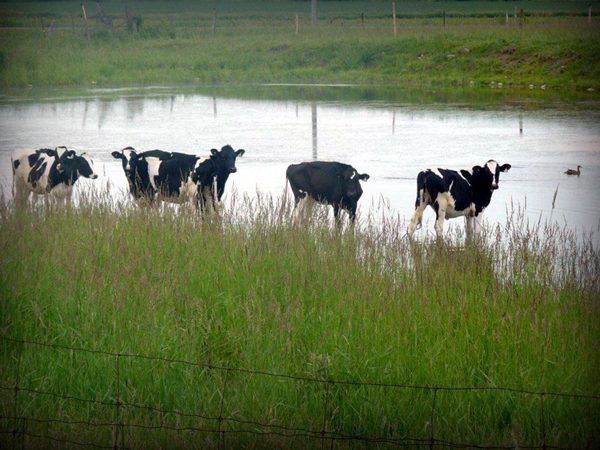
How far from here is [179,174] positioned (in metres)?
11.4

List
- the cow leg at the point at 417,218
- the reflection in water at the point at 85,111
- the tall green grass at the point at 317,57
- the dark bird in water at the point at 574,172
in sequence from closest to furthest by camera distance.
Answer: the cow leg at the point at 417,218
the dark bird in water at the point at 574,172
the reflection in water at the point at 85,111
the tall green grass at the point at 317,57

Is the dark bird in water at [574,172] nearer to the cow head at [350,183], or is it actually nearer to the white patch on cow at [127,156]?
the cow head at [350,183]

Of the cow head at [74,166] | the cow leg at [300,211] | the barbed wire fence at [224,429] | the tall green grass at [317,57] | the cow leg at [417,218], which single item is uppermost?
the tall green grass at [317,57]

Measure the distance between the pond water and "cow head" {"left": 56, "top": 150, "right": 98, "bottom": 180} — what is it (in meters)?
0.38

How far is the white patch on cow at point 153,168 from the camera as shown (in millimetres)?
11438

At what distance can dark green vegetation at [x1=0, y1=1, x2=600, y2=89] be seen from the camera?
32781mm

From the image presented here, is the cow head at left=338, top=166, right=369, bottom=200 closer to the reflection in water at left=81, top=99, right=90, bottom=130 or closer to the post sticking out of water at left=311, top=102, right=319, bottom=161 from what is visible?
the post sticking out of water at left=311, top=102, right=319, bottom=161

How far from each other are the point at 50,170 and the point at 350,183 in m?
3.95

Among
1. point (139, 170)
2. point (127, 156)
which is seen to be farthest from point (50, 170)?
point (139, 170)

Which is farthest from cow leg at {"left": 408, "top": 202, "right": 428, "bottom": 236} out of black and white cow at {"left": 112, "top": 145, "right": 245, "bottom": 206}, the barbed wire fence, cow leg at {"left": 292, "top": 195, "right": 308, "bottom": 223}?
the barbed wire fence

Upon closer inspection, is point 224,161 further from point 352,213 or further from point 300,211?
point 300,211

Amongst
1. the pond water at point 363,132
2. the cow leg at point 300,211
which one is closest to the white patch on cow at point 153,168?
the pond water at point 363,132

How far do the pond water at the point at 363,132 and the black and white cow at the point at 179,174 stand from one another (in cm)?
80

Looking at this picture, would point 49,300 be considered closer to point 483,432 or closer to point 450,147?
point 483,432
